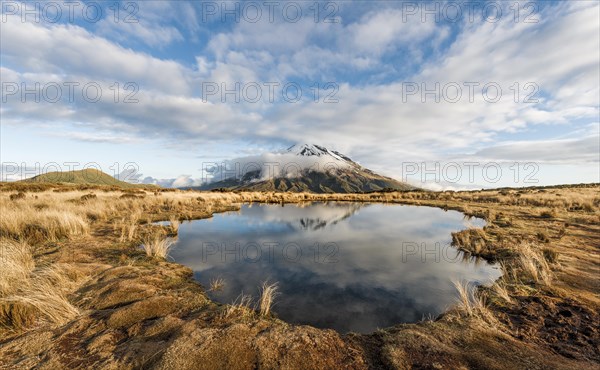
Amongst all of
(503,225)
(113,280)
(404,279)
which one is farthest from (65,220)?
(503,225)

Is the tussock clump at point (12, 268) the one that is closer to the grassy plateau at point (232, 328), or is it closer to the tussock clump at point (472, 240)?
the grassy plateau at point (232, 328)

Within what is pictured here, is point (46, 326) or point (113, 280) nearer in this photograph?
point (46, 326)

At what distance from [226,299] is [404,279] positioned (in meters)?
5.96

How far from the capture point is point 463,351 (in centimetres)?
452

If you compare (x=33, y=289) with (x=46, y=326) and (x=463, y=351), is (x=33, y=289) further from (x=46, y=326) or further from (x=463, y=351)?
(x=463, y=351)

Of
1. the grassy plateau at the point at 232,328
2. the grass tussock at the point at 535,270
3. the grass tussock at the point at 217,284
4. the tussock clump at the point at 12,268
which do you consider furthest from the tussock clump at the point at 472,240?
the tussock clump at the point at 12,268

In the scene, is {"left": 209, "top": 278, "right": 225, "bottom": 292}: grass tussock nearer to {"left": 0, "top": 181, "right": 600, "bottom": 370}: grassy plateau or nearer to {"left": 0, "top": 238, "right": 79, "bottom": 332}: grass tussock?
{"left": 0, "top": 181, "right": 600, "bottom": 370}: grassy plateau

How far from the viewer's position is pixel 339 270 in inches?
399

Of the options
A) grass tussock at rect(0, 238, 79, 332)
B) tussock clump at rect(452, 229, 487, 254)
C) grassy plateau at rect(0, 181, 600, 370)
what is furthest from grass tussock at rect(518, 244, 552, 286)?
grass tussock at rect(0, 238, 79, 332)

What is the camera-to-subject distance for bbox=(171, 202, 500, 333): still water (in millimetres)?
7047

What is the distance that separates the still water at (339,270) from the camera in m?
7.05

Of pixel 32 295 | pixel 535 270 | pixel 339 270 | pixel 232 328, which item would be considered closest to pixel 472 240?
pixel 535 270

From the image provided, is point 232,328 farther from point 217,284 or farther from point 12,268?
point 12,268

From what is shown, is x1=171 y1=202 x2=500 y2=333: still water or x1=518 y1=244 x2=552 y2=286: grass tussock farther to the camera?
x1=518 y1=244 x2=552 y2=286: grass tussock
